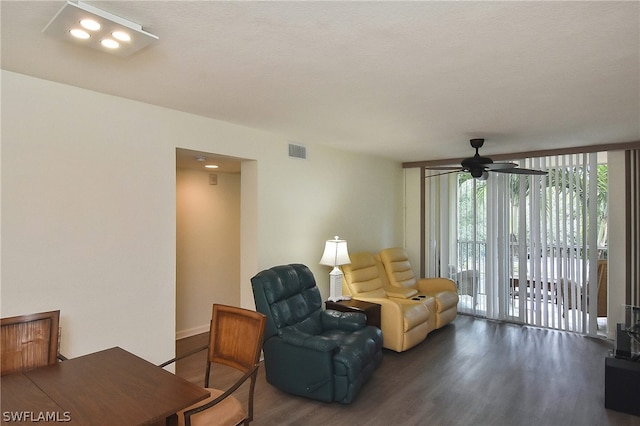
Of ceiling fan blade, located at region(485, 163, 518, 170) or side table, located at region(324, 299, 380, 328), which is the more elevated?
ceiling fan blade, located at region(485, 163, 518, 170)

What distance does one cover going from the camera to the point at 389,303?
4277 millimetres

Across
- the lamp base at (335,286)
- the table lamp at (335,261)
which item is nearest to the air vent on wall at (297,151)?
the table lamp at (335,261)

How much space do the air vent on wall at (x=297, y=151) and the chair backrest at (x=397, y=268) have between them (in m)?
1.96

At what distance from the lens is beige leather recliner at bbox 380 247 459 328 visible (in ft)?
16.5

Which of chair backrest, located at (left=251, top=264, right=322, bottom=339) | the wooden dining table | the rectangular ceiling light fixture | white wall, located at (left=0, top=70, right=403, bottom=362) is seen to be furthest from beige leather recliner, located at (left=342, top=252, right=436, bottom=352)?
the rectangular ceiling light fixture

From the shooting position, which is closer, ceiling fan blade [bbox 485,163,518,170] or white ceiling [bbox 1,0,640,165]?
white ceiling [bbox 1,0,640,165]

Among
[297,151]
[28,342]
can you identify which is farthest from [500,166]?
[28,342]

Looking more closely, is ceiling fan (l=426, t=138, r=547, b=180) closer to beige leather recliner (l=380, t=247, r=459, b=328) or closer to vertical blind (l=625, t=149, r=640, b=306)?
vertical blind (l=625, t=149, r=640, b=306)

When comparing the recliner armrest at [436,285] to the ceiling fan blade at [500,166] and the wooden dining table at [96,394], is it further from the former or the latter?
the wooden dining table at [96,394]

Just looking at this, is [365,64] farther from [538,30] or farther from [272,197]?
[272,197]

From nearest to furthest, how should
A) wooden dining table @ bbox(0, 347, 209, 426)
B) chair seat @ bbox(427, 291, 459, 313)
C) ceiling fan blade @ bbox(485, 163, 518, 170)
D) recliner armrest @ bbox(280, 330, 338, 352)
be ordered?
1. wooden dining table @ bbox(0, 347, 209, 426)
2. recliner armrest @ bbox(280, 330, 338, 352)
3. ceiling fan blade @ bbox(485, 163, 518, 170)
4. chair seat @ bbox(427, 291, 459, 313)

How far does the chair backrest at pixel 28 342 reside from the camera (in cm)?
191

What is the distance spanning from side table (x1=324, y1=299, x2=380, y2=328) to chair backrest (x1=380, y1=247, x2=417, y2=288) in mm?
1186

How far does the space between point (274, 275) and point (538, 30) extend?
8.70ft
